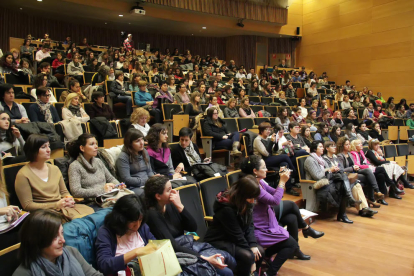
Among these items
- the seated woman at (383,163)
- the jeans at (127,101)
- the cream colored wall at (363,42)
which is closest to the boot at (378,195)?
the seated woman at (383,163)

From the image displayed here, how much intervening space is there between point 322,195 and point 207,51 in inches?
353

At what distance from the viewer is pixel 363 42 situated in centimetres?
892

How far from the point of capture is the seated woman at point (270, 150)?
132 inches

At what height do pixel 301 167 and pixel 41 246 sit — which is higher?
pixel 41 246

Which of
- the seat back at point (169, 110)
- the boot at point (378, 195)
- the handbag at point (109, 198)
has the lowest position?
the boot at point (378, 195)

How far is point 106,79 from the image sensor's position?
15.3ft

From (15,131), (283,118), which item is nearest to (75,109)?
(15,131)

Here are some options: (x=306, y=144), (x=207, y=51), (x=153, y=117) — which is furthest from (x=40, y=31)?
(x=306, y=144)

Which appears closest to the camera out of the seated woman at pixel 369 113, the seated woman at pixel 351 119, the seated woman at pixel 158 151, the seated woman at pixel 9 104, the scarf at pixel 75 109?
the seated woman at pixel 158 151

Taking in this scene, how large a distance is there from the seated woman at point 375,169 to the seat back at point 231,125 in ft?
4.67

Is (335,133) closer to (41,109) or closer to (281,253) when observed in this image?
(281,253)

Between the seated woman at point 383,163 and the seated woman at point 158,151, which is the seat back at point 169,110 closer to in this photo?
the seated woman at point 158,151

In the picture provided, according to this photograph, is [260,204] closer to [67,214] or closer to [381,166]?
[67,214]

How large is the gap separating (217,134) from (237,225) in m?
2.12
